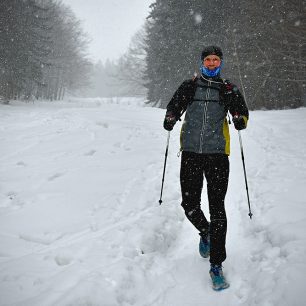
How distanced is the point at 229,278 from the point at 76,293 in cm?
167

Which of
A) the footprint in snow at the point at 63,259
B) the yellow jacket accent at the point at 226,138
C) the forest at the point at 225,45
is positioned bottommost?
the footprint in snow at the point at 63,259

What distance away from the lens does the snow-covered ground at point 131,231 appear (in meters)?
3.10

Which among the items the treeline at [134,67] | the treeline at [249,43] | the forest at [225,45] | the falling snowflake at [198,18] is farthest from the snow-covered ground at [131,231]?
the treeline at [134,67]

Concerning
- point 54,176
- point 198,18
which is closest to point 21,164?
point 54,176

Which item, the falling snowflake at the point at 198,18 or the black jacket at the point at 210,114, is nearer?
Result: the black jacket at the point at 210,114

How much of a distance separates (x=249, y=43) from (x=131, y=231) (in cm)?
1584

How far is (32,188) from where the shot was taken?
20.2 ft

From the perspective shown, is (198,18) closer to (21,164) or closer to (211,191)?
(21,164)

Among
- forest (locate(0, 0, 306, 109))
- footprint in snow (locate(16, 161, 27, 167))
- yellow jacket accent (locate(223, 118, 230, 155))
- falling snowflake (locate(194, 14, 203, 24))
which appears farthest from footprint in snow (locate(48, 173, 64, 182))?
falling snowflake (locate(194, 14, 203, 24))

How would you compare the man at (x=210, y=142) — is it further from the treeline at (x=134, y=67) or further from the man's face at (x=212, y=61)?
the treeline at (x=134, y=67)

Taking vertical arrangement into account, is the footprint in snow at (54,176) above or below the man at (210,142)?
below

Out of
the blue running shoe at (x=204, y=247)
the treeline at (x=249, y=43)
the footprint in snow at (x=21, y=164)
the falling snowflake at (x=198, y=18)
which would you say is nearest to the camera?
the blue running shoe at (x=204, y=247)

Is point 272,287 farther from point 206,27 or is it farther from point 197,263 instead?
point 206,27

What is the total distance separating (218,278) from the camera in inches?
127
